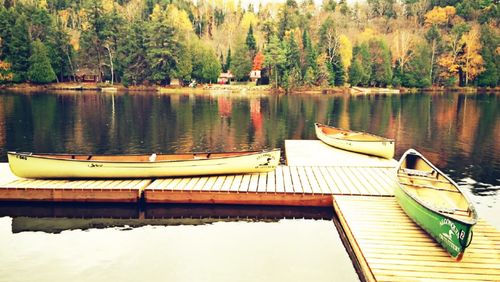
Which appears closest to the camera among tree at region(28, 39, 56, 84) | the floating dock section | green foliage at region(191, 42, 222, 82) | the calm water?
the floating dock section

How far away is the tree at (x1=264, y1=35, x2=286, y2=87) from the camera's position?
96312mm

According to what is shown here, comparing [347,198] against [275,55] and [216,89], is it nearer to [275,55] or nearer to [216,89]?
[275,55]

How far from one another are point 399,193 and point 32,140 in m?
29.3

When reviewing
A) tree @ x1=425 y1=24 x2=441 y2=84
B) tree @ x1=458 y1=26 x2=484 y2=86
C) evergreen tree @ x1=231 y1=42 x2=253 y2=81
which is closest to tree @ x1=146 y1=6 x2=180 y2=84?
evergreen tree @ x1=231 y1=42 x2=253 y2=81

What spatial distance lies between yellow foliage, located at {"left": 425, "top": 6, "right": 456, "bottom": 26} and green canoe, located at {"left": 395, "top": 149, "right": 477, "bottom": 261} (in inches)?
5003

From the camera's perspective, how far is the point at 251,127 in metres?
40.6

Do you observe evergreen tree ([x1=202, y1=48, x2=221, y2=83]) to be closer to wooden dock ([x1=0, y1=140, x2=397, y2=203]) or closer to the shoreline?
the shoreline

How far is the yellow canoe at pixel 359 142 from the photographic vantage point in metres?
22.5

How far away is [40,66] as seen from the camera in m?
95.4

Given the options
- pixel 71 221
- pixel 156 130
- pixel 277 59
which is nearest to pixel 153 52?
pixel 277 59

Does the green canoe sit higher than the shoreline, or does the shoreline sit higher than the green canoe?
the shoreline

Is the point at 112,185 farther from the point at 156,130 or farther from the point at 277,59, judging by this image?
the point at 277,59

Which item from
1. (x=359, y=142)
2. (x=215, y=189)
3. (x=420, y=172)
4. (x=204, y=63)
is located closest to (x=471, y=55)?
(x=204, y=63)

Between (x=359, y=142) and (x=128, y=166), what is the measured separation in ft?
43.6
